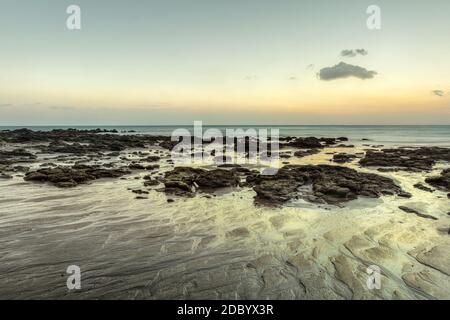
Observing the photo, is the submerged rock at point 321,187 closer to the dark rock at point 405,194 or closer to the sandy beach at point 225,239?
the sandy beach at point 225,239

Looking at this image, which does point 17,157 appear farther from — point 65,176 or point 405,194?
point 405,194

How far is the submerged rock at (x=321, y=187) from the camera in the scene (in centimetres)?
1252

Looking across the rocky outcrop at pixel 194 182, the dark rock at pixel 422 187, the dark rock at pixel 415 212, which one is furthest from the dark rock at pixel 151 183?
the dark rock at pixel 422 187

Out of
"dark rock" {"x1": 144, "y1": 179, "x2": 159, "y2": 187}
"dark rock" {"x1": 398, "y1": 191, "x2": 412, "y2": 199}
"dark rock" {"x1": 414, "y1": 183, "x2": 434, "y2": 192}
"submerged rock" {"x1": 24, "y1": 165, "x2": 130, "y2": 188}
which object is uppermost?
"submerged rock" {"x1": 24, "y1": 165, "x2": 130, "y2": 188}

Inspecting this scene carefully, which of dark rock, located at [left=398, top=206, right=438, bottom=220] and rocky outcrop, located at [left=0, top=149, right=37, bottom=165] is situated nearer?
dark rock, located at [left=398, top=206, right=438, bottom=220]

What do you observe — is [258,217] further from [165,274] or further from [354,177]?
[354,177]

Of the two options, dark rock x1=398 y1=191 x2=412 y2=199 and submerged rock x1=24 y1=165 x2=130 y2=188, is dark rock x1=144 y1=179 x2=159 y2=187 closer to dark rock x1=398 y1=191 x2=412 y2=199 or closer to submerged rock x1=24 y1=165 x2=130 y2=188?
submerged rock x1=24 y1=165 x2=130 y2=188

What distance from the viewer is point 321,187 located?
13523 mm

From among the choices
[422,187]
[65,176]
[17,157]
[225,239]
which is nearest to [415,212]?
[422,187]

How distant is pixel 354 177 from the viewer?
620 inches

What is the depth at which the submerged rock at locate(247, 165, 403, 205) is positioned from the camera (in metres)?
12.5

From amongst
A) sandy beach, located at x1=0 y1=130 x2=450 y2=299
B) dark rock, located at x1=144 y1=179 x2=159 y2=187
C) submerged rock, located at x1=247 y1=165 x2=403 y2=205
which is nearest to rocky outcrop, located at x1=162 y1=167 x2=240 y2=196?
sandy beach, located at x1=0 y1=130 x2=450 y2=299

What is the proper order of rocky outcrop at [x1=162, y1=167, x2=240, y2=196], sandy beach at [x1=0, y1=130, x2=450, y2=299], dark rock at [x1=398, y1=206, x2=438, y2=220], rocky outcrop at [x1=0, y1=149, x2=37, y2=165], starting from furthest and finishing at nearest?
rocky outcrop at [x1=0, y1=149, x2=37, y2=165]
rocky outcrop at [x1=162, y1=167, x2=240, y2=196]
dark rock at [x1=398, y1=206, x2=438, y2=220]
sandy beach at [x1=0, y1=130, x2=450, y2=299]
